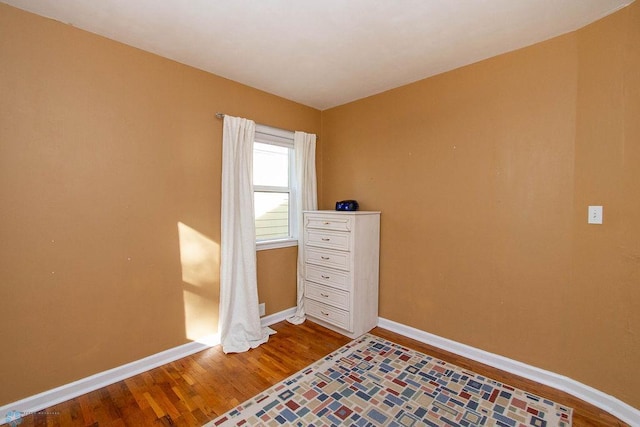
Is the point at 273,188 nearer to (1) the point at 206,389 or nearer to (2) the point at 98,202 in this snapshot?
(2) the point at 98,202

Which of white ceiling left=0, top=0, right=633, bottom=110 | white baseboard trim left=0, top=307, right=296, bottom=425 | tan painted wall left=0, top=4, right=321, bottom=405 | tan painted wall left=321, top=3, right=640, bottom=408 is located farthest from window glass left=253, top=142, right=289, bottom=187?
white baseboard trim left=0, top=307, right=296, bottom=425

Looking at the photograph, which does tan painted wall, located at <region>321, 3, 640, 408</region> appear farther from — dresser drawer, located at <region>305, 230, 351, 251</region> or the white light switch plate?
dresser drawer, located at <region>305, 230, 351, 251</region>

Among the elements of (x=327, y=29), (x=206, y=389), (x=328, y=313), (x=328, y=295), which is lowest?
(x=206, y=389)

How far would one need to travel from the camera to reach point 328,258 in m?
2.89

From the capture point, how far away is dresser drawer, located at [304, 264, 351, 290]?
9.02 feet

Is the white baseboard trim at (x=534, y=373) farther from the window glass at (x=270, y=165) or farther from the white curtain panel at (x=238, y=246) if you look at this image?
the window glass at (x=270, y=165)

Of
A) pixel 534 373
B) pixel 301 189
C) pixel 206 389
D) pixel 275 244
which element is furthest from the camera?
pixel 301 189

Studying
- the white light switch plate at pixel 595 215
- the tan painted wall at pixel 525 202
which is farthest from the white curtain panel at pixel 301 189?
the white light switch plate at pixel 595 215

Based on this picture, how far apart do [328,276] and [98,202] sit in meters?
2.03

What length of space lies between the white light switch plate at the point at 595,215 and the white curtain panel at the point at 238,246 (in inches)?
102

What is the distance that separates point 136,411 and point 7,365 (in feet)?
2.64

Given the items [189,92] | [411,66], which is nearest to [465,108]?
[411,66]

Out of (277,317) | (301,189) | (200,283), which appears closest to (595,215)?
(301,189)

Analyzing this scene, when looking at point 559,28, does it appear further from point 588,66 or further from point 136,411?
point 136,411
